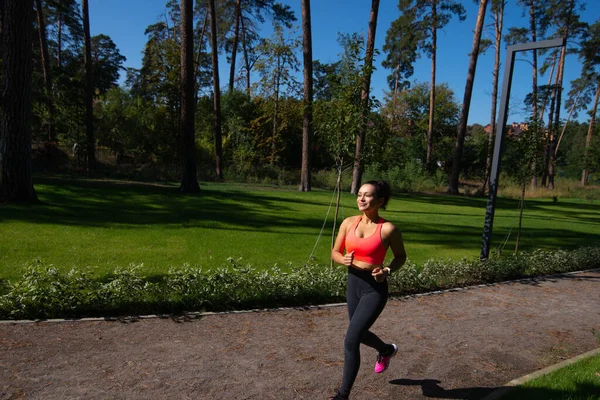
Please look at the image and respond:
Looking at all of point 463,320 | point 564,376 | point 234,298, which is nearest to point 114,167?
point 234,298

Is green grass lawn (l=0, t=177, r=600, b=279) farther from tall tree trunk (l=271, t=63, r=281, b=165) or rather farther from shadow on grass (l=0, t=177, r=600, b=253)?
tall tree trunk (l=271, t=63, r=281, b=165)

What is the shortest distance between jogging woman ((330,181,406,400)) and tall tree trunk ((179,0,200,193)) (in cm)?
1404

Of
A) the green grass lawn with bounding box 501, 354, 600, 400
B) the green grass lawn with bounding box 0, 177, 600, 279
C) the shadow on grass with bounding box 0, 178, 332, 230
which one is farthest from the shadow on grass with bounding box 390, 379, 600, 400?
the shadow on grass with bounding box 0, 178, 332, 230

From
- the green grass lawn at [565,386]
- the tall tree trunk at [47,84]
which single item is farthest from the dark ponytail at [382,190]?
the tall tree trunk at [47,84]

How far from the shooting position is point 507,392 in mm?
3742

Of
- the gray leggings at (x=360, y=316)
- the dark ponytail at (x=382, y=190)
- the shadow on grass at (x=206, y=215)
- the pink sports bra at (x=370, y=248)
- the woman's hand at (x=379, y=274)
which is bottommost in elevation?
the shadow on grass at (x=206, y=215)

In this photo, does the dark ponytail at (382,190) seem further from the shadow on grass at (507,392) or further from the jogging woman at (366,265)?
the shadow on grass at (507,392)

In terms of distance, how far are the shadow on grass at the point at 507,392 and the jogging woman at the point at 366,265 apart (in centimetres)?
92

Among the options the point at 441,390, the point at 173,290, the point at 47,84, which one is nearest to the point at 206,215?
the point at 173,290

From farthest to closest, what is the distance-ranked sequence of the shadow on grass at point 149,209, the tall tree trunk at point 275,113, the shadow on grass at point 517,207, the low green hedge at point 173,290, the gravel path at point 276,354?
the tall tree trunk at point 275,113 → the shadow on grass at point 517,207 → the shadow on grass at point 149,209 → the low green hedge at point 173,290 → the gravel path at point 276,354

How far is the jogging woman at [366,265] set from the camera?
3219 mm

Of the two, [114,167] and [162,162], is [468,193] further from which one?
[114,167]

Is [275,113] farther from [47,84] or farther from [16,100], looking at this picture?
[16,100]

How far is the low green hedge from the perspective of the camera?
4.91 meters
